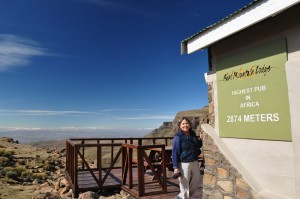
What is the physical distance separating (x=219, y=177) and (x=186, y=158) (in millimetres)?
708

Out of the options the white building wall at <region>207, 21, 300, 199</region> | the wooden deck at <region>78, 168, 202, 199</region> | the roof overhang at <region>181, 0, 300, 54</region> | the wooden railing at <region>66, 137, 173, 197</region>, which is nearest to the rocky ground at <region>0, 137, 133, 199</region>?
the wooden deck at <region>78, 168, 202, 199</region>

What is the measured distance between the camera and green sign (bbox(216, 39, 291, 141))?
173 inches

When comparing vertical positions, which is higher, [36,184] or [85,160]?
[85,160]

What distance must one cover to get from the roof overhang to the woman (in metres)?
1.56

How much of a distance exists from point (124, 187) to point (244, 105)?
188 inches

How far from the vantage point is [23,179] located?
45.3 feet

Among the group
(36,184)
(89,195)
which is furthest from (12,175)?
(89,195)

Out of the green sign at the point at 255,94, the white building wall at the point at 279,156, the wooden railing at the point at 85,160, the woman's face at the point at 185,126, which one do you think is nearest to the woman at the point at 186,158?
the woman's face at the point at 185,126

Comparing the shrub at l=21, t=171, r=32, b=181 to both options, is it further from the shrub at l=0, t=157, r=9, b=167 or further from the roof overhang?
the roof overhang

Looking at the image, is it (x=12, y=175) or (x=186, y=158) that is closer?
(x=186, y=158)

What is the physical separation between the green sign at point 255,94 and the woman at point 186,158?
625mm

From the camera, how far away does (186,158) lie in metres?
5.73

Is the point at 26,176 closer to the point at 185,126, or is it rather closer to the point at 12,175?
the point at 12,175

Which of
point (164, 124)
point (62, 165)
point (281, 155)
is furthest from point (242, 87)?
point (164, 124)
